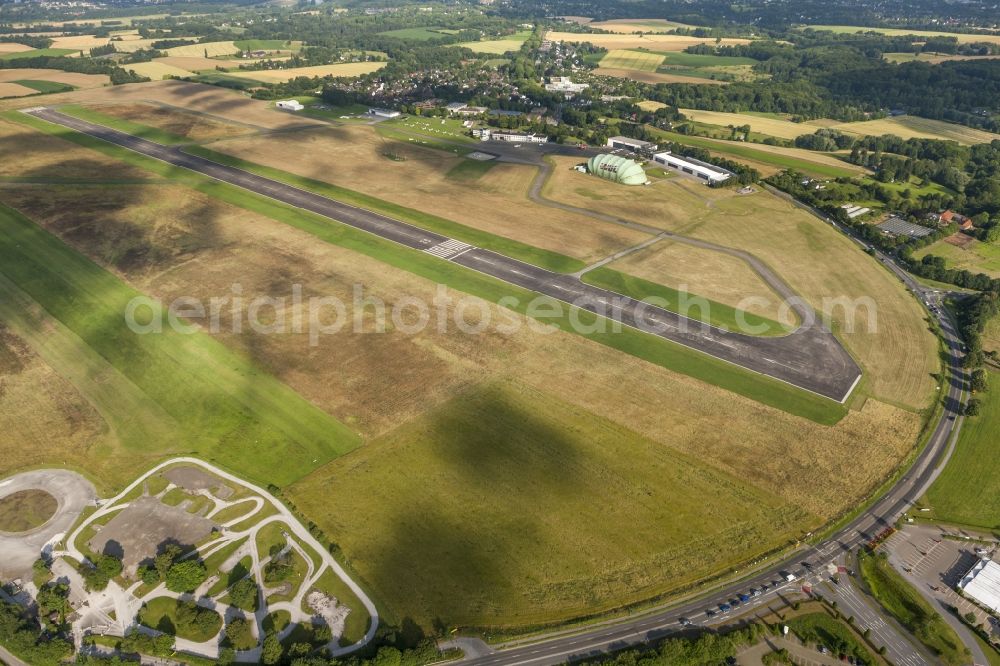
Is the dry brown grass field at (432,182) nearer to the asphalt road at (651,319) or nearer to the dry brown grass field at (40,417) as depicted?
the asphalt road at (651,319)

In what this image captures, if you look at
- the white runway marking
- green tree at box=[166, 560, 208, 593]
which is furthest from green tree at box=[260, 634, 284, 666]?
the white runway marking

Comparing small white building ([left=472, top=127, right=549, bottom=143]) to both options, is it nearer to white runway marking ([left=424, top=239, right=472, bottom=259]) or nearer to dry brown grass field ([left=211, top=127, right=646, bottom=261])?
dry brown grass field ([left=211, top=127, right=646, bottom=261])

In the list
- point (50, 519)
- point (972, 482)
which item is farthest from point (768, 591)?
point (50, 519)

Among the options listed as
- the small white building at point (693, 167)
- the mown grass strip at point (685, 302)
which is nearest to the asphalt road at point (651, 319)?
the mown grass strip at point (685, 302)

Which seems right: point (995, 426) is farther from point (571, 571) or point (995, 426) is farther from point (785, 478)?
point (571, 571)

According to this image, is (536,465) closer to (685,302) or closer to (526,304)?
(526,304)
